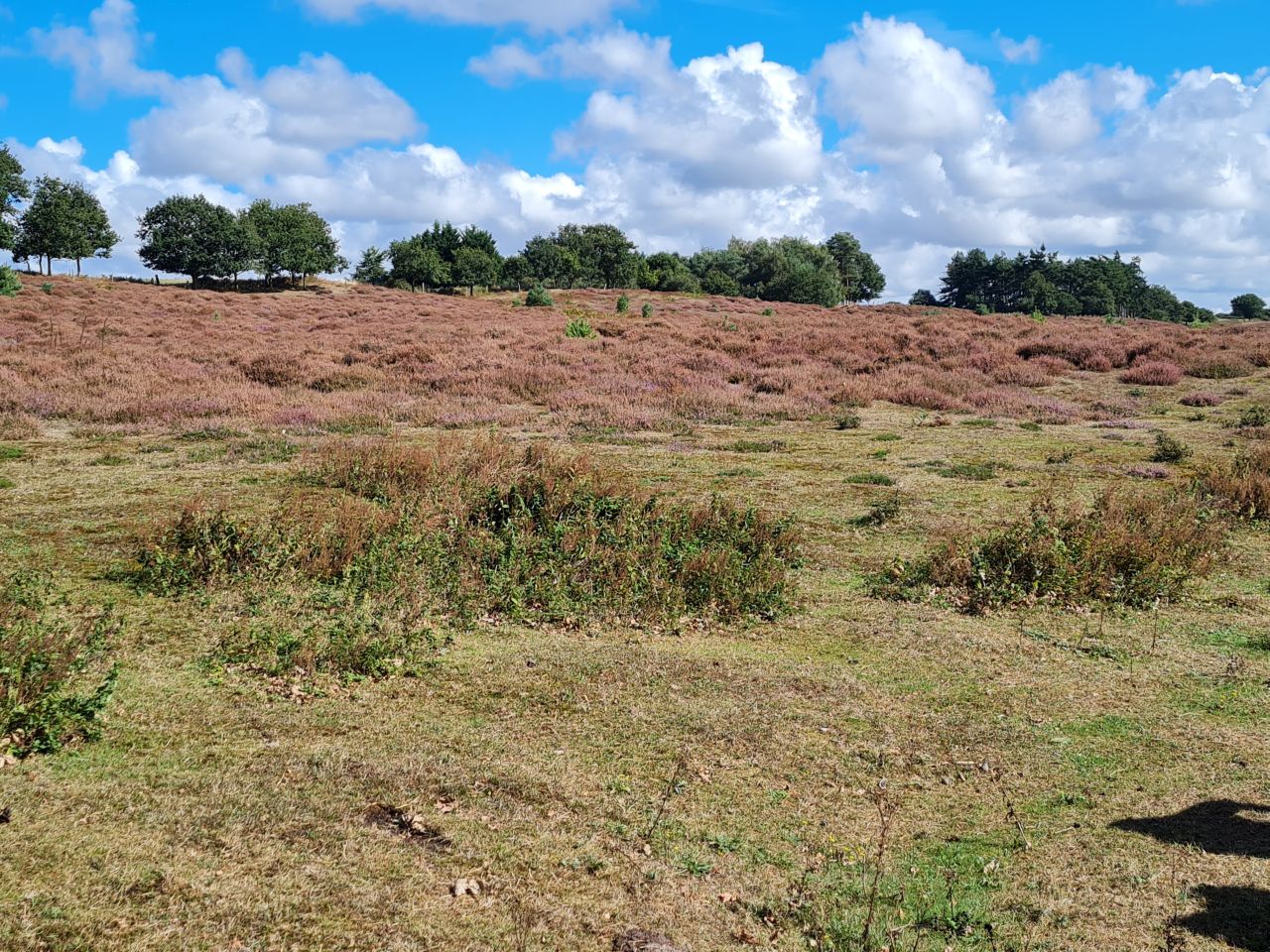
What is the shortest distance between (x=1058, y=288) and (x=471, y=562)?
367 feet

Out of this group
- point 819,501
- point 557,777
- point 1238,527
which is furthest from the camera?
point 819,501

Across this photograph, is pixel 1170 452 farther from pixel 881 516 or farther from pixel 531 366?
pixel 531 366

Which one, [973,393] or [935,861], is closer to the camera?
[935,861]

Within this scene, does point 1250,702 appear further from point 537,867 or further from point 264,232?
point 264,232

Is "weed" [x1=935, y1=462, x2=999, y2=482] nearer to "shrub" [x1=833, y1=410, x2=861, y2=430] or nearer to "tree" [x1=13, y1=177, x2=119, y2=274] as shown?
"shrub" [x1=833, y1=410, x2=861, y2=430]

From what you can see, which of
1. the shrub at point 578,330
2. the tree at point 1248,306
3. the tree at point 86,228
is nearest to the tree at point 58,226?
the tree at point 86,228

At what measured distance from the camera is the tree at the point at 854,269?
113 meters

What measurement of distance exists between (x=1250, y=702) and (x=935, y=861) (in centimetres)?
364

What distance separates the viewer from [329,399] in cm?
2081

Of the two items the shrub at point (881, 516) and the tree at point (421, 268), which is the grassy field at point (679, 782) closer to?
the shrub at point (881, 516)

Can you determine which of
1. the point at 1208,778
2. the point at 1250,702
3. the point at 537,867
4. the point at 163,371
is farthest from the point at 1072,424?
the point at 163,371

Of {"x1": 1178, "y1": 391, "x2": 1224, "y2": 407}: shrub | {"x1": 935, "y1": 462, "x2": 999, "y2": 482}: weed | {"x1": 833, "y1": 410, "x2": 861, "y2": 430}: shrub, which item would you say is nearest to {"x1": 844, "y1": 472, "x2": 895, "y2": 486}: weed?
{"x1": 935, "y1": 462, "x2": 999, "y2": 482}: weed

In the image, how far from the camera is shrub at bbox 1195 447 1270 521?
1165 centimetres

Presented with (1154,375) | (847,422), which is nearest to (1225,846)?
(847,422)
